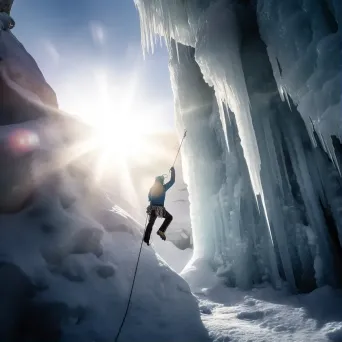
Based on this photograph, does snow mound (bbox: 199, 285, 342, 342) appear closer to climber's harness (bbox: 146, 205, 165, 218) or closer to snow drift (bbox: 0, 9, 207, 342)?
snow drift (bbox: 0, 9, 207, 342)

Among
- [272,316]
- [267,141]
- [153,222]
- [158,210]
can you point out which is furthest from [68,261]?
[267,141]

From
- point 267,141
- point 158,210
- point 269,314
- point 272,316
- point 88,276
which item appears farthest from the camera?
point 267,141

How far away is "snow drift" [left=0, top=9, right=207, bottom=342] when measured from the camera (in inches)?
159

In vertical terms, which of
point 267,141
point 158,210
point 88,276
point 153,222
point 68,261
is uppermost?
point 267,141

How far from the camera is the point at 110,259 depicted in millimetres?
5344

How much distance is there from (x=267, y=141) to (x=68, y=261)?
6.08 metres

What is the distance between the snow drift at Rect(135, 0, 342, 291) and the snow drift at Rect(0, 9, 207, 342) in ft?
11.4

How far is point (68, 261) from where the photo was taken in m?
4.90

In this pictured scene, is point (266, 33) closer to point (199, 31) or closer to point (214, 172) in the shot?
point (199, 31)

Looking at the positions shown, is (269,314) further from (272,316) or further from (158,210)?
(158,210)

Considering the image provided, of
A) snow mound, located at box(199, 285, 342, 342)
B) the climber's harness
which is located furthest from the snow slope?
the climber's harness

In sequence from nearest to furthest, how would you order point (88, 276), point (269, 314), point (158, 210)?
point (88, 276) < point (269, 314) < point (158, 210)

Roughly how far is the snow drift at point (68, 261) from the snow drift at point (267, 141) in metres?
3.48

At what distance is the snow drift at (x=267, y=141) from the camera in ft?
17.2
